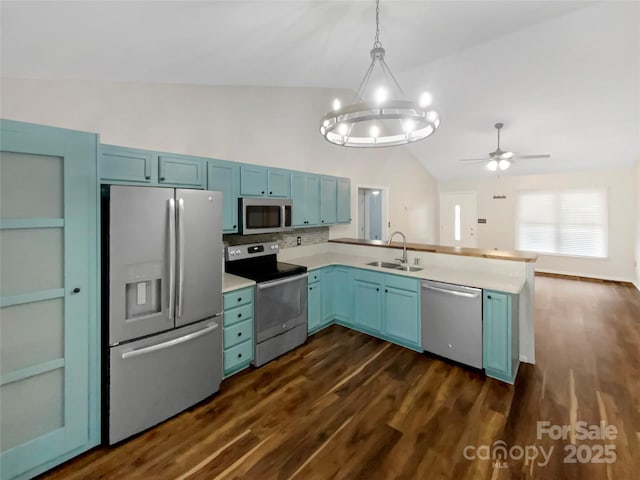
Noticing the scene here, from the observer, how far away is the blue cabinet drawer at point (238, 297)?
2527 mm

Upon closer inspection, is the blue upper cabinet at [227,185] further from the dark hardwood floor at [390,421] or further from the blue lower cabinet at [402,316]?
the blue lower cabinet at [402,316]

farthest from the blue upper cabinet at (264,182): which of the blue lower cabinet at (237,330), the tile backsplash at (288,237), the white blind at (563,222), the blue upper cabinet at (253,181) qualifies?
the white blind at (563,222)

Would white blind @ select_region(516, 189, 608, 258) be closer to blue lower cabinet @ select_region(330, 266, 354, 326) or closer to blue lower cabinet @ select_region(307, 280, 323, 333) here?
blue lower cabinet @ select_region(330, 266, 354, 326)

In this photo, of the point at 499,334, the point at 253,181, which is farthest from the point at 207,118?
the point at 499,334

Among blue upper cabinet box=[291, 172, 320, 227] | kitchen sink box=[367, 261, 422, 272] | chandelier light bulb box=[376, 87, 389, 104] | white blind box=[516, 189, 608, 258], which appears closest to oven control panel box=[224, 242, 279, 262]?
blue upper cabinet box=[291, 172, 320, 227]

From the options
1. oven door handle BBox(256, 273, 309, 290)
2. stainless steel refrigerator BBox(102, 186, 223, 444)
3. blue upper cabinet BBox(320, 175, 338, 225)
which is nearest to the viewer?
stainless steel refrigerator BBox(102, 186, 223, 444)

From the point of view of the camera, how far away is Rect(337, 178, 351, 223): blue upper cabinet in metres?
4.43

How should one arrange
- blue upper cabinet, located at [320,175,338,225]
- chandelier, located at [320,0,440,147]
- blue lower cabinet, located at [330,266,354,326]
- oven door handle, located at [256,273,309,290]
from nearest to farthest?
chandelier, located at [320,0,440,147], oven door handle, located at [256,273,309,290], blue lower cabinet, located at [330,266,354,326], blue upper cabinet, located at [320,175,338,225]

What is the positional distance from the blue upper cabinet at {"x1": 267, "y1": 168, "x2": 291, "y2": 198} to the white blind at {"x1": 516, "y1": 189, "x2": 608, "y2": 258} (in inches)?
255

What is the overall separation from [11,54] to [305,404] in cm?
299

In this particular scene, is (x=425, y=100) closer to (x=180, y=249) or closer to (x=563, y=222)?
(x=180, y=249)

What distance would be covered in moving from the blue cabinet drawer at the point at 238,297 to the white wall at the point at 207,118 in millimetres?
1545

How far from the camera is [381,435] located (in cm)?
195

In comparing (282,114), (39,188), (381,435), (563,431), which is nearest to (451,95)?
(282,114)
